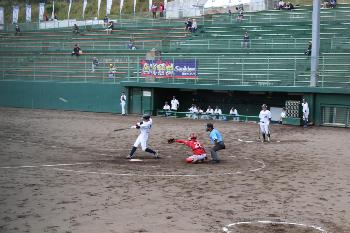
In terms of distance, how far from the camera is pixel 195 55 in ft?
144

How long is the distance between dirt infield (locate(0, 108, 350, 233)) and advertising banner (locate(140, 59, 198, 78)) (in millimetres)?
14270

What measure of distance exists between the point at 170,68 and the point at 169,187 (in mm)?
26664

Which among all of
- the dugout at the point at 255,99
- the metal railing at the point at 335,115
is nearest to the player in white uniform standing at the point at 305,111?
the dugout at the point at 255,99

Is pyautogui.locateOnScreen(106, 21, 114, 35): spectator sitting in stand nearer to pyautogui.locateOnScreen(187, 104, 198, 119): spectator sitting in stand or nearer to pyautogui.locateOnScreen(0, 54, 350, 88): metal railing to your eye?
pyautogui.locateOnScreen(0, 54, 350, 88): metal railing

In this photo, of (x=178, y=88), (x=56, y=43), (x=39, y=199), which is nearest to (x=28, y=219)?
(x=39, y=199)

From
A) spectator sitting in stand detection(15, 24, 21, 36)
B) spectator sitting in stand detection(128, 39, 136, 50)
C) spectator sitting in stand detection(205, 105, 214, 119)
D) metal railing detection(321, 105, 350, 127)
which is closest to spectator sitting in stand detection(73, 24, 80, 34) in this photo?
spectator sitting in stand detection(15, 24, 21, 36)

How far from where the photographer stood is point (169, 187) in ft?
48.3

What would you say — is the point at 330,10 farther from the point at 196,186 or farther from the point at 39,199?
the point at 39,199

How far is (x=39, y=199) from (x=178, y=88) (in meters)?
27.8

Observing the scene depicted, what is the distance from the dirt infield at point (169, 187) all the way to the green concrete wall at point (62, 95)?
18040mm

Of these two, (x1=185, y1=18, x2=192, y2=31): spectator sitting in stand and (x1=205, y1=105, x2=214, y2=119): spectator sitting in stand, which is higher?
(x1=185, y1=18, x2=192, y2=31): spectator sitting in stand

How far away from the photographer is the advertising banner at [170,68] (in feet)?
131

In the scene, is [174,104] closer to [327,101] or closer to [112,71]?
[112,71]

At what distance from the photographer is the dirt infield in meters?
11.2
